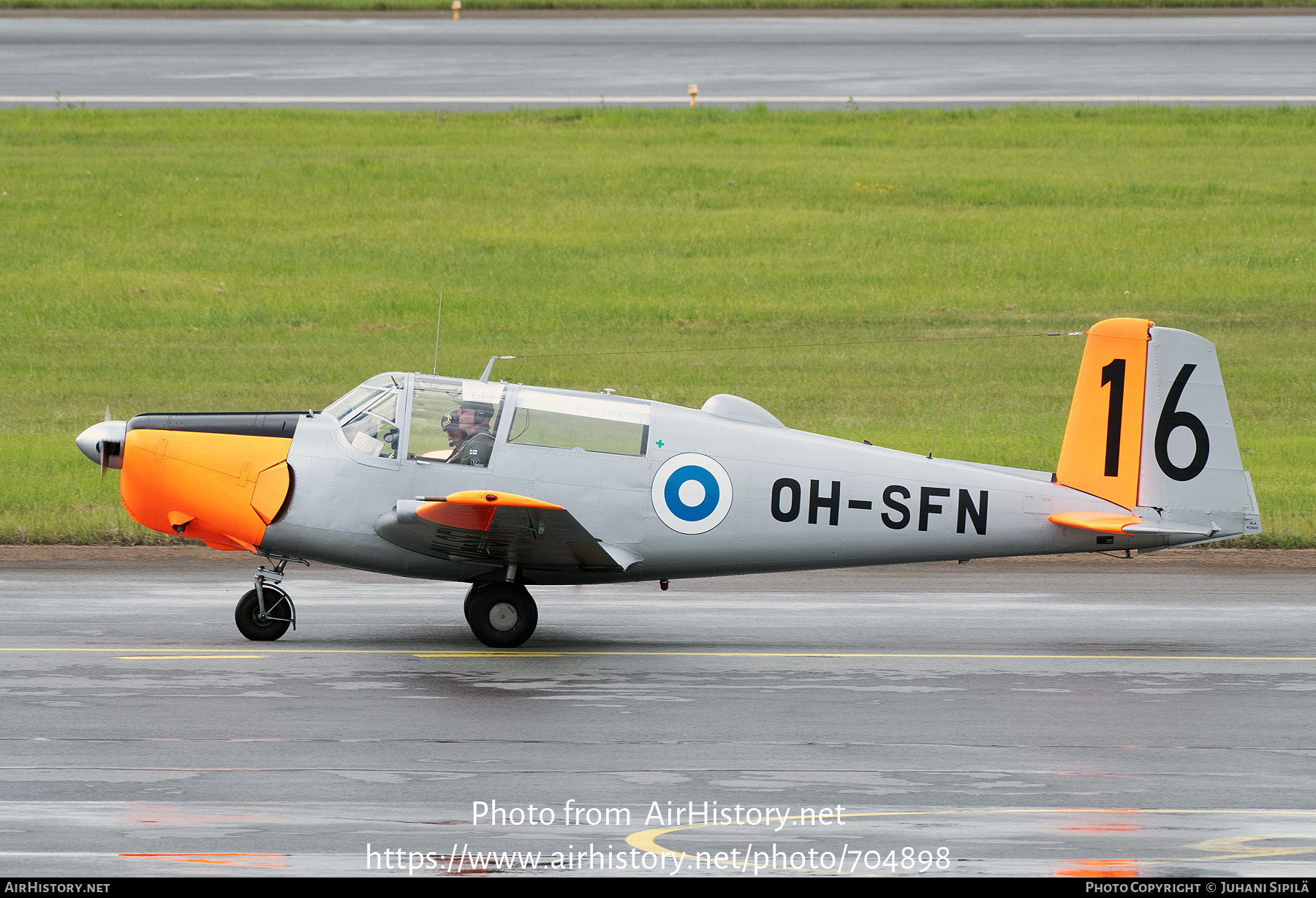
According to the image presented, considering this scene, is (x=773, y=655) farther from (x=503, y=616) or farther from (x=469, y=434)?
(x=469, y=434)

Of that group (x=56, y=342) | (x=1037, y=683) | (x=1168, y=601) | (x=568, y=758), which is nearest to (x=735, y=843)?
(x=568, y=758)

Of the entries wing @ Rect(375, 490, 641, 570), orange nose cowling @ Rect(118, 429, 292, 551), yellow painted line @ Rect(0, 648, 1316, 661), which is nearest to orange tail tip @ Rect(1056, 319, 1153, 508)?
yellow painted line @ Rect(0, 648, 1316, 661)

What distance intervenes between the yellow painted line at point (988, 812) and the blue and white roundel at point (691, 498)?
3598mm

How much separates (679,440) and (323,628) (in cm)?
340

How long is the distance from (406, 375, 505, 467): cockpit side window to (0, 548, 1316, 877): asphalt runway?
60.7 inches

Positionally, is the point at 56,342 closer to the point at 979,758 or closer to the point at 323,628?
the point at 323,628

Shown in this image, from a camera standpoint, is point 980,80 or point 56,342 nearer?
point 56,342

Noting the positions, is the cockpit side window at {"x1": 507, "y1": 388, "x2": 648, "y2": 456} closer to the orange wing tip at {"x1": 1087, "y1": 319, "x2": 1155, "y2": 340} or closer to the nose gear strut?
the nose gear strut

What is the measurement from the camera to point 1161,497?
11.5 m

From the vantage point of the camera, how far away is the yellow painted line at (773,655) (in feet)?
37.7

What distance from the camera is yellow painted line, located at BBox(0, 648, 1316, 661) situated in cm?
1149

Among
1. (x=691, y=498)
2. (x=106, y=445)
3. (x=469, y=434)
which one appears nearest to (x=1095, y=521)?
(x=691, y=498)

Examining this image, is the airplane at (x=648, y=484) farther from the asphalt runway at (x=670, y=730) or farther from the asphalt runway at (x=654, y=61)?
the asphalt runway at (x=654, y=61)

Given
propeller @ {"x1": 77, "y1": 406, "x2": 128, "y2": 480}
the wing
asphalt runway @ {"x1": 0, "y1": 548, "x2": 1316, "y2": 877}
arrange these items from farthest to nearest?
1. propeller @ {"x1": 77, "y1": 406, "x2": 128, "y2": 480}
2. the wing
3. asphalt runway @ {"x1": 0, "y1": 548, "x2": 1316, "y2": 877}
